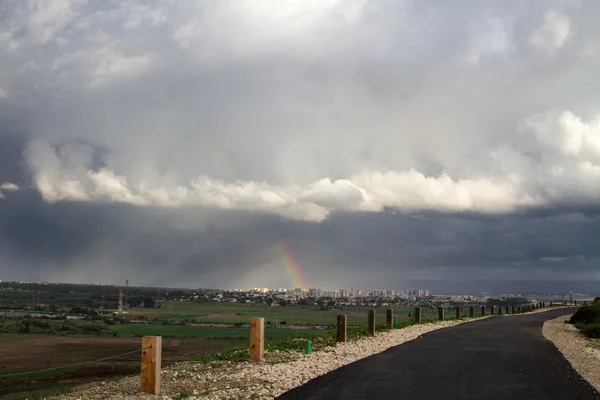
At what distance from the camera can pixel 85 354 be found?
163ft

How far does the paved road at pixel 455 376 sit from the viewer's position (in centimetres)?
1127

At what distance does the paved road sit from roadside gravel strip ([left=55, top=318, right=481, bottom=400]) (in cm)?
54

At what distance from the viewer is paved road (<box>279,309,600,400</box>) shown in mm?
11273

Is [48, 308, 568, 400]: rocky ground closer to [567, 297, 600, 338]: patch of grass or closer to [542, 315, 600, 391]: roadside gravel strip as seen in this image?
[542, 315, 600, 391]: roadside gravel strip

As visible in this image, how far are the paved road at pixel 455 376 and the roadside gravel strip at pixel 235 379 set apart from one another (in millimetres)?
542

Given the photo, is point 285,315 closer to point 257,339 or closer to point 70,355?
point 70,355

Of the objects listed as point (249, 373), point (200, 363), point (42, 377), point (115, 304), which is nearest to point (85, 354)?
point (42, 377)

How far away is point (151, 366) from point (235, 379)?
234 centimetres

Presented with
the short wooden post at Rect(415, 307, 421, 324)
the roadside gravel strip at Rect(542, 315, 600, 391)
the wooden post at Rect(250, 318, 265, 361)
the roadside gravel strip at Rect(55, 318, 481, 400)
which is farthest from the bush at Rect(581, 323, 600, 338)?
the wooden post at Rect(250, 318, 265, 361)

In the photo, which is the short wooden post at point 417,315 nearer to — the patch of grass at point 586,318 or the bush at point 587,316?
the patch of grass at point 586,318

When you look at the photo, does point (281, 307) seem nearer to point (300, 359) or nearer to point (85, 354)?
point (85, 354)

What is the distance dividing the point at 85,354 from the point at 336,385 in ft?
146

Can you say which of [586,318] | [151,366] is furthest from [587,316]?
[151,366]

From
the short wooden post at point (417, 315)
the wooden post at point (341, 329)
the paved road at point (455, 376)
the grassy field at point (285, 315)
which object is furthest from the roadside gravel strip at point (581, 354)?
the grassy field at point (285, 315)
